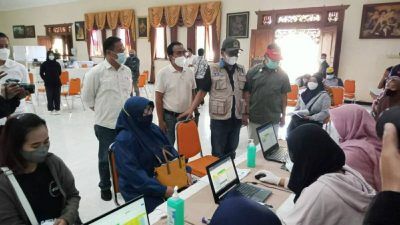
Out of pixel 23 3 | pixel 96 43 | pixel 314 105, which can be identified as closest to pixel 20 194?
pixel 314 105

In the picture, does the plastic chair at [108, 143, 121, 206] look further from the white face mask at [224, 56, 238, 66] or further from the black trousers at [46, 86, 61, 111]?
the black trousers at [46, 86, 61, 111]

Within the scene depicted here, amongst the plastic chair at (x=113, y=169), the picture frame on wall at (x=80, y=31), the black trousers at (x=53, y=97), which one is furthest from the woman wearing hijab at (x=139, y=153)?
the picture frame on wall at (x=80, y=31)

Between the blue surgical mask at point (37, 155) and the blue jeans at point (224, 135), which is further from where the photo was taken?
the blue jeans at point (224, 135)

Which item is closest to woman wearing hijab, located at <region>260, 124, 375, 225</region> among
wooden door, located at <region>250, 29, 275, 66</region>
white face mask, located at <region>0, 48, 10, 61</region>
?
white face mask, located at <region>0, 48, 10, 61</region>

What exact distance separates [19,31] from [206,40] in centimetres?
1256

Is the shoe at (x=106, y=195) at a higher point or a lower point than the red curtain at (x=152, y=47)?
lower

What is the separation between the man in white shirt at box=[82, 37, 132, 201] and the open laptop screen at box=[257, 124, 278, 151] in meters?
1.29

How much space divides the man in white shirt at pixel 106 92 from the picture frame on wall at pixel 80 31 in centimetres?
1250

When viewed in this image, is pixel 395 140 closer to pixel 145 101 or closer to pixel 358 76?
pixel 145 101

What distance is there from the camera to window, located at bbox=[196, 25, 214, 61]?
1023 centimetres

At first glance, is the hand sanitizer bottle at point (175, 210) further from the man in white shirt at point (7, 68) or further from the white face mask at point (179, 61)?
the man in white shirt at point (7, 68)

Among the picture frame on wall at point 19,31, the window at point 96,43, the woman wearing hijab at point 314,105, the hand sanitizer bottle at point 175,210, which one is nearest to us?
the hand sanitizer bottle at point 175,210

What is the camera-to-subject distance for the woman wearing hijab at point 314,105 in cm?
357

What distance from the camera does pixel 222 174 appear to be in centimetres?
172
